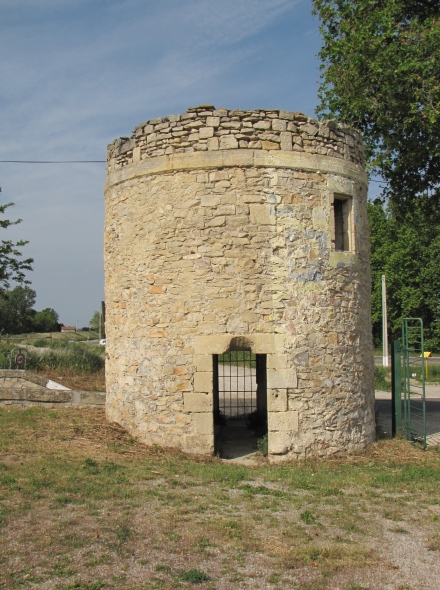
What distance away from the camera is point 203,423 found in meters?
8.29

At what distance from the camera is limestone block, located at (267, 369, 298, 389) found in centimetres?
826

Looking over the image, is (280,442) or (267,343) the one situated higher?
(267,343)

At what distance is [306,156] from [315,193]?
572 millimetres

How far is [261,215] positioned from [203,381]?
8.42ft

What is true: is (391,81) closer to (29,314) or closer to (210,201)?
(210,201)

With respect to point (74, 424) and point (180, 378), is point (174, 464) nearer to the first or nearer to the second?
point (180, 378)

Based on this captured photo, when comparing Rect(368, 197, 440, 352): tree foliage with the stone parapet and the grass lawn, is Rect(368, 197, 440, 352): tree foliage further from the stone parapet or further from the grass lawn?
the grass lawn

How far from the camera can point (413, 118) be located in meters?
12.7

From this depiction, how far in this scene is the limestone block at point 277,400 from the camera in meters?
8.23

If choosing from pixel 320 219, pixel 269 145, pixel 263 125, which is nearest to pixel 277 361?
pixel 320 219

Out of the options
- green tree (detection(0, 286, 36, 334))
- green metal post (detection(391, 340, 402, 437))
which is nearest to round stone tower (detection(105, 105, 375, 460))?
green metal post (detection(391, 340, 402, 437))

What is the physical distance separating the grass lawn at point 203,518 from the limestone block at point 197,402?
26.5 inches

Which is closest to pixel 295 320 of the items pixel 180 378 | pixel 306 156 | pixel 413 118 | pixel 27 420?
pixel 180 378

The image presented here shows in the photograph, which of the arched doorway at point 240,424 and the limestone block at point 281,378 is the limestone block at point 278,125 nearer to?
the arched doorway at point 240,424
